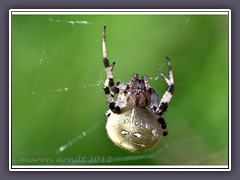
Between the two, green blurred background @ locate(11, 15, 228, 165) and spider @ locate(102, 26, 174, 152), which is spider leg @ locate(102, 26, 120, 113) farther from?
green blurred background @ locate(11, 15, 228, 165)

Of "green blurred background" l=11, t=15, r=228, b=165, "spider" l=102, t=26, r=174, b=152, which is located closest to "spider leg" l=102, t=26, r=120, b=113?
"spider" l=102, t=26, r=174, b=152

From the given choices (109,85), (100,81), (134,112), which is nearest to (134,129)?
(134,112)

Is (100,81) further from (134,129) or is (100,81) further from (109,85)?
(134,129)

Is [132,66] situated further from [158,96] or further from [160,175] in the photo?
[160,175]

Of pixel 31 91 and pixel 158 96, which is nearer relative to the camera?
pixel 158 96

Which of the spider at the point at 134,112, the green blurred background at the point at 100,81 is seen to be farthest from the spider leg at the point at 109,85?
the green blurred background at the point at 100,81

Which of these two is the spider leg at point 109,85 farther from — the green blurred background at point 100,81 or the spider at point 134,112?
the green blurred background at point 100,81

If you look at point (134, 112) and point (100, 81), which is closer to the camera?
point (134, 112)

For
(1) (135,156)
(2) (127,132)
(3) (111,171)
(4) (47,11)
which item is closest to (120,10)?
(4) (47,11)
